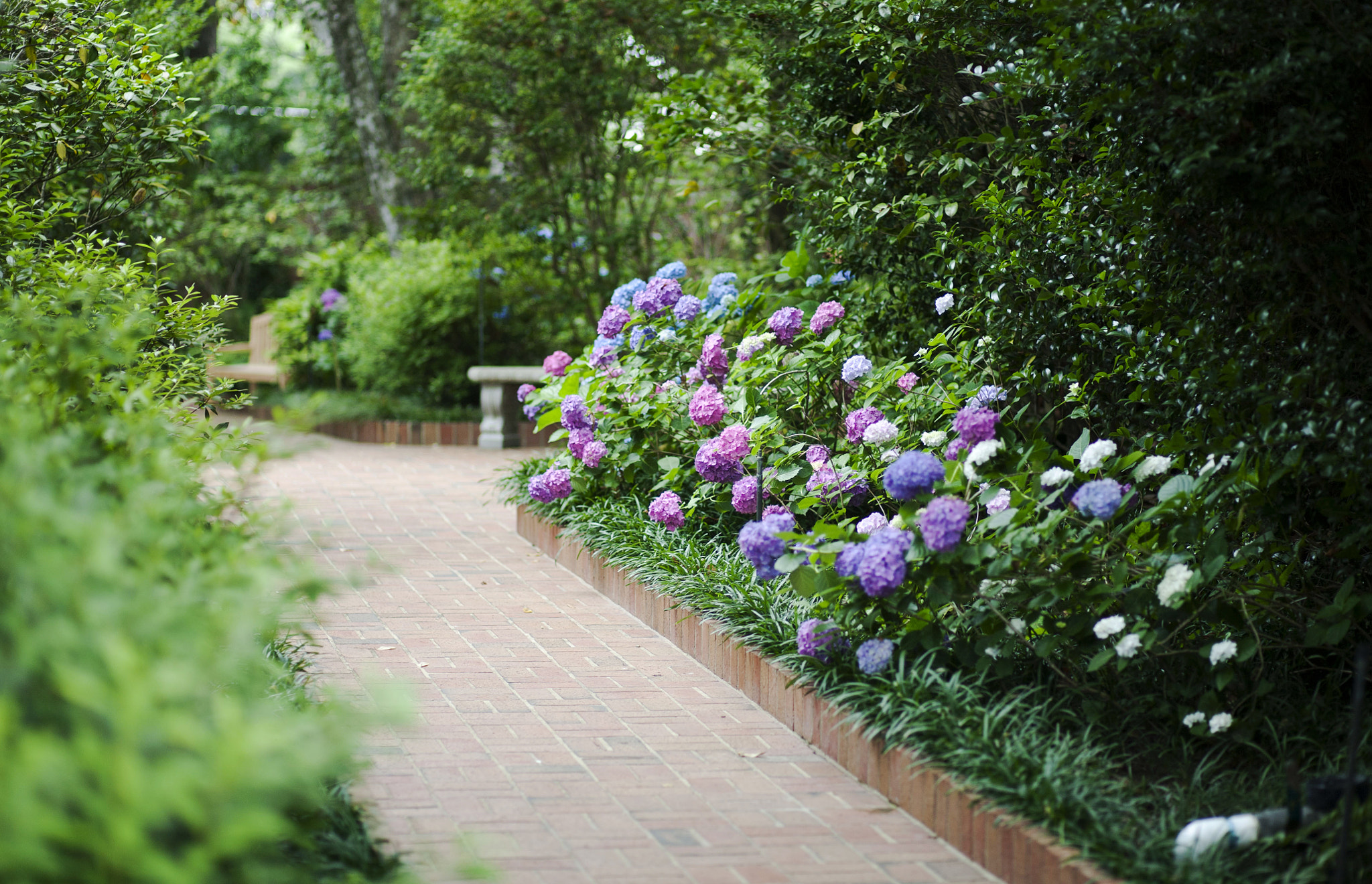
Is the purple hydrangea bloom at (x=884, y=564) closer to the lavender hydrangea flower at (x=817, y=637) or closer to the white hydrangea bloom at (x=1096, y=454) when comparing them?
the lavender hydrangea flower at (x=817, y=637)

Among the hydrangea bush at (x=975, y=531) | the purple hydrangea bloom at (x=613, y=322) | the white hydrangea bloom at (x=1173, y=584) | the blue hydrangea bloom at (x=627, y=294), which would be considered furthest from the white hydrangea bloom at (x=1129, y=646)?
the blue hydrangea bloom at (x=627, y=294)

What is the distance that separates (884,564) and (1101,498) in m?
0.60

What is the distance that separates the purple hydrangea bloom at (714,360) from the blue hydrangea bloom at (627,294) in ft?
2.84

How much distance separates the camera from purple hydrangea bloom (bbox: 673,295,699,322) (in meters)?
6.51

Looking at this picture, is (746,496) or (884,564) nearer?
(884,564)

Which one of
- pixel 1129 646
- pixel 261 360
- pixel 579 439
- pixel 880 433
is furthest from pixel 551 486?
pixel 261 360

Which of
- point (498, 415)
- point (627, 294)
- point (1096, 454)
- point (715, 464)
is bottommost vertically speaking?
point (498, 415)

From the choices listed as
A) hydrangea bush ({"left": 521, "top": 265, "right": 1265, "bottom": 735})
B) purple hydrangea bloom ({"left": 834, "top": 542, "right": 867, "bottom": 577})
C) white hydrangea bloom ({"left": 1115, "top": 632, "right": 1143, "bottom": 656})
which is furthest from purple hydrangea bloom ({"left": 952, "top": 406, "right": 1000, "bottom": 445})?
white hydrangea bloom ({"left": 1115, "top": 632, "right": 1143, "bottom": 656})

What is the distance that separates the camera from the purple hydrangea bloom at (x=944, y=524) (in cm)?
348

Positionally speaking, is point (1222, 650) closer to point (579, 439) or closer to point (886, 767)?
point (886, 767)

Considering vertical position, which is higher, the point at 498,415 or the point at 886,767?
the point at 498,415

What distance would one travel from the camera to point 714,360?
6.00 meters

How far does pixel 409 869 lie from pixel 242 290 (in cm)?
1982

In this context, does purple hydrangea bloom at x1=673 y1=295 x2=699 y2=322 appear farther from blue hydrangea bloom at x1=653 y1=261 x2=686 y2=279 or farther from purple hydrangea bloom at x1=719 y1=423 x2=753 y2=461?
purple hydrangea bloom at x1=719 y1=423 x2=753 y2=461
